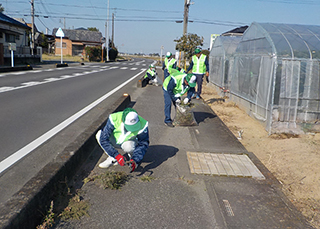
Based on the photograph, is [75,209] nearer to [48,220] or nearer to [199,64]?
[48,220]

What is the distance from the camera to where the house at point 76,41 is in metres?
62.7

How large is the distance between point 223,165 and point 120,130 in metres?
1.85

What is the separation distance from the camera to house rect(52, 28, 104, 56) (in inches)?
2468

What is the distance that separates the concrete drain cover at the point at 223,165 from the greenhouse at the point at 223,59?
822cm

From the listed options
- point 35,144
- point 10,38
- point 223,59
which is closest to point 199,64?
point 223,59

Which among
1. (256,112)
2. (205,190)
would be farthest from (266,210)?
(256,112)

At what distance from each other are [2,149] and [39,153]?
0.62 metres

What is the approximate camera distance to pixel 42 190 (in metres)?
3.12

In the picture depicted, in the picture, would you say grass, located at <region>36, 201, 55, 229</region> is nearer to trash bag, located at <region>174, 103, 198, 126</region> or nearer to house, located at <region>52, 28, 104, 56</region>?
trash bag, located at <region>174, 103, 198, 126</region>

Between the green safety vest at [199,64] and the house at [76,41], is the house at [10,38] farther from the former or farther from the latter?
the house at [76,41]

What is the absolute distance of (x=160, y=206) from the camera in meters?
3.45

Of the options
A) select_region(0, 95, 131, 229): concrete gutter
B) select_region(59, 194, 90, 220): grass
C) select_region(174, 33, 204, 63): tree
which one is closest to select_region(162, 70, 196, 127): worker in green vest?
select_region(0, 95, 131, 229): concrete gutter

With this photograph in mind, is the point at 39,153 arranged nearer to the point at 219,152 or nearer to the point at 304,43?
the point at 219,152

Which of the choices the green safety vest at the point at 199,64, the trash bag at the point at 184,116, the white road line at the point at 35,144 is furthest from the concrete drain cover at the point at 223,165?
the green safety vest at the point at 199,64
